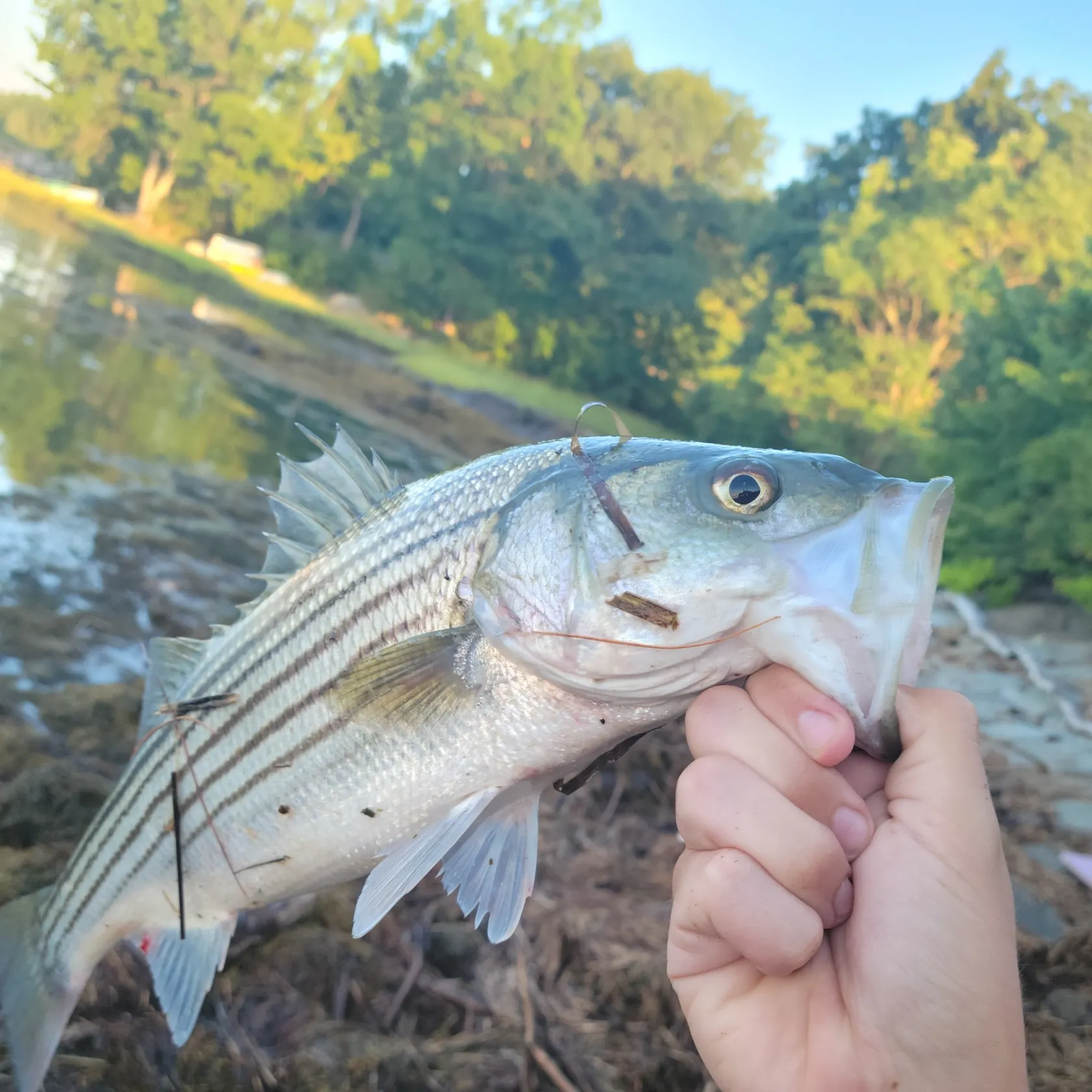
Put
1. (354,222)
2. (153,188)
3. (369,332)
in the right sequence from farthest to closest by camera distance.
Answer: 1. (153,188)
2. (354,222)
3. (369,332)

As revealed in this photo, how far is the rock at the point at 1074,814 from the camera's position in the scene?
497 cm

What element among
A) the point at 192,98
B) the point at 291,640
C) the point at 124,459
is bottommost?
the point at 124,459

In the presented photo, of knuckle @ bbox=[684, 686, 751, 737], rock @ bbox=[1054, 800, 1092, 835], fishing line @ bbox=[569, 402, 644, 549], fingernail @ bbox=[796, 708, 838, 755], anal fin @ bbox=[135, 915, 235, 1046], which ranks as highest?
fishing line @ bbox=[569, 402, 644, 549]

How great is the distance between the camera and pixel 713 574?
1493 mm

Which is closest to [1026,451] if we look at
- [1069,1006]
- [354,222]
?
[1069,1006]

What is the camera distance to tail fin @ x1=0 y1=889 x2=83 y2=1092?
228cm

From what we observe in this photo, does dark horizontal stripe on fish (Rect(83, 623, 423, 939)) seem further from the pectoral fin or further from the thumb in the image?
the thumb

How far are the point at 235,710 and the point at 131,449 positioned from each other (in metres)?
8.53

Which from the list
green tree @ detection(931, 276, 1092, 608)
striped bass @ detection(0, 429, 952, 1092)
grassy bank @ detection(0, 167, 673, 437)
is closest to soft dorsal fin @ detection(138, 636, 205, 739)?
striped bass @ detection(0, 429, 952, 1092)

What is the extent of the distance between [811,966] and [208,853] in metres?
1.53

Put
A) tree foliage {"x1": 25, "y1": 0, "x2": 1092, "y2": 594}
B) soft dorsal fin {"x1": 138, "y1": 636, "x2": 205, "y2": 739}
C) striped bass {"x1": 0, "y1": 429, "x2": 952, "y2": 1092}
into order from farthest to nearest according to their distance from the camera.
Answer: tree foliage {"x1": 25, "y1": 0, "x2": 1092, "y2": 594}, soft dorsal fin {"x1": 138, "y1": 636, "x2": 205, "y2": 739}, striped bass {"x1": 0, "y1": 429, "x2": 952, "y2": 1092}

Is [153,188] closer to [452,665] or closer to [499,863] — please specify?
[452,665]

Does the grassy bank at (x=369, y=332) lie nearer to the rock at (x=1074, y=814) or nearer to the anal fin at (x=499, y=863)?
the rock at (x=1074, y=814)

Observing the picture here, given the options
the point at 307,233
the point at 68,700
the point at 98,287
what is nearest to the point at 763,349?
the point at 98,287
